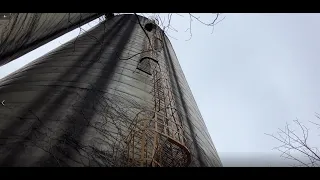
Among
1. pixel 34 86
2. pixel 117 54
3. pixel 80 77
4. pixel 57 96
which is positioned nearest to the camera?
pixel 57 96

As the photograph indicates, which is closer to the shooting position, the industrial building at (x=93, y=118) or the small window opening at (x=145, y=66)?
the industrial building at (x=93, y=118)

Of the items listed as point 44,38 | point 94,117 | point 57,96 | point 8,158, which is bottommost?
point 8,158

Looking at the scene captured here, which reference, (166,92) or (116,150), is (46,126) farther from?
(166,92)

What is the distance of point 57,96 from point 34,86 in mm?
856

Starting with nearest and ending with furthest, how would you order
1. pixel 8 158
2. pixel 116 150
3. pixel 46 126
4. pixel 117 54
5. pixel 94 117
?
pixel 8 158
pixel 116 150
pixel 46 126
pixel 94 117
pixel 117 54

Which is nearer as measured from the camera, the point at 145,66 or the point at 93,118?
the point at 93,118

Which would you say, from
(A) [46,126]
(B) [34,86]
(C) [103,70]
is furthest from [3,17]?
(A) [46,126]

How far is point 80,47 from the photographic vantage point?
30.1 feet

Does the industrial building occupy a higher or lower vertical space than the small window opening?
lower

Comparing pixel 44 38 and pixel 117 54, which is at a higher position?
pixel 44 38

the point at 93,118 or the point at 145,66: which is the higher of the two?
the point at 145,66

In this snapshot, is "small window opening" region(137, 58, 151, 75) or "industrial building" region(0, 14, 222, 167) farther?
"small window opening" region(137, 58, 151, 75)

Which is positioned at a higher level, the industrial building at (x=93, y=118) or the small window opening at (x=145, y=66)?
the small window opening at (x=145, y=66)

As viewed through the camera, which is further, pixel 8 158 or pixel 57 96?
pixel 57 96
